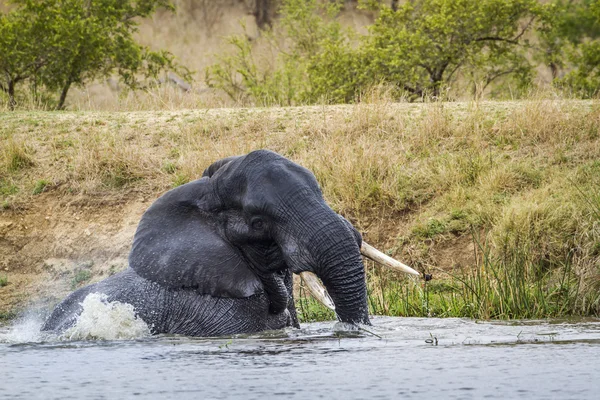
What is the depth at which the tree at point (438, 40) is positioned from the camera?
72.3 feet

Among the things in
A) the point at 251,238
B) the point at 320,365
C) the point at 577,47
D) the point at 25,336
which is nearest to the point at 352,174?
A: the point at 25,336

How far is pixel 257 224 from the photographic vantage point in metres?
6.68

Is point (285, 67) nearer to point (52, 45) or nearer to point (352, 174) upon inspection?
point (52, 45)

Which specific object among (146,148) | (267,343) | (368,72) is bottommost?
(267,343)

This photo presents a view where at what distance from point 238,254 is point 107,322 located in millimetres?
1095

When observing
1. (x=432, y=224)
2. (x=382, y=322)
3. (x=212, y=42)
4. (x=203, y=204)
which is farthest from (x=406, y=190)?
(x=212, y=42)

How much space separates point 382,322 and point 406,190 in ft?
18.5

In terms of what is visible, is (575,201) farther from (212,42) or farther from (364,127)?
(212,42)

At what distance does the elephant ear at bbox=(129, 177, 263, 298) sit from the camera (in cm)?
695

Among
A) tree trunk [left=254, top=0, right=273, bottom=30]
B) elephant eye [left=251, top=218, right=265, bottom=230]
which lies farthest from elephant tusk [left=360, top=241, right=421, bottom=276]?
tree trunk [left=254, top=0, right=273, bottom=30]

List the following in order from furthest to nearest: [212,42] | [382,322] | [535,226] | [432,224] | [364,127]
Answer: [212,42]
[364,127]
[432,224]
[535,226]
[382,322]

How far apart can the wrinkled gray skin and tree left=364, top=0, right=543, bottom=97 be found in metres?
14.6

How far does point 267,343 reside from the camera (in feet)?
→ 22.1

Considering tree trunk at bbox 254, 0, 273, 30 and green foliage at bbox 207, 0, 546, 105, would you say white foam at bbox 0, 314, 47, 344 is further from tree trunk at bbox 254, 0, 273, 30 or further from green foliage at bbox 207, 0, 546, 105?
tree trunk at bbox 254, 0, 273, 30
